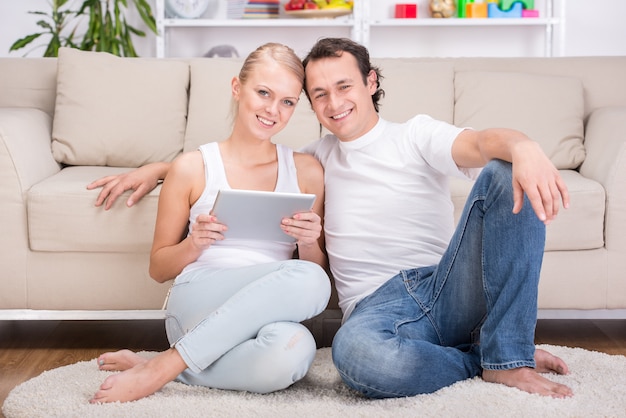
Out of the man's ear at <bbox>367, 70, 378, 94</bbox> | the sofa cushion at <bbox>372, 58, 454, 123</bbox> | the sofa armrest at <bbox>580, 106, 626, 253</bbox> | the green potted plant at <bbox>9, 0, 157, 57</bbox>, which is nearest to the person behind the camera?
the man's ear at <bbox>367, 70, 378, 94</bbox>

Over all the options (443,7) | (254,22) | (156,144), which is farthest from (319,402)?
(443,7)

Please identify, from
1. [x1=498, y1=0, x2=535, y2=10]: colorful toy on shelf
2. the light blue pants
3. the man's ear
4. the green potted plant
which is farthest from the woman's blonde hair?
[x1=498, y1=0, x2=535, y2=10]: colorful toy on shelf

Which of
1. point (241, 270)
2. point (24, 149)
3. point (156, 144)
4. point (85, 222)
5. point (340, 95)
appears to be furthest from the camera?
point (156, 144)

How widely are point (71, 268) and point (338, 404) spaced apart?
0.95 metres

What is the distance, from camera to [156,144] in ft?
8.70

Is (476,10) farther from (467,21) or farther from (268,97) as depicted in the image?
(268,97)

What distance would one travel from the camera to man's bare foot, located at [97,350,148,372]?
183 cm

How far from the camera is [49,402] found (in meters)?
1.64

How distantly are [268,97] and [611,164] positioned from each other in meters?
1.04

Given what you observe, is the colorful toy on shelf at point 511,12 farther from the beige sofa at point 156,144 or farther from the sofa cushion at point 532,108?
the sofa cushion at point 532,108

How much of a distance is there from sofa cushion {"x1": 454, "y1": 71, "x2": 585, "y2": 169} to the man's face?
2.99 ft

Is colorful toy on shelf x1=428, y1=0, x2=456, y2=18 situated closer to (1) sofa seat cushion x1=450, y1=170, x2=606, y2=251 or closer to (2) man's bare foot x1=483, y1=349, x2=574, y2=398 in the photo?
(1) sofa seat cushion x1=450, y1=170, x2=606, y2=251

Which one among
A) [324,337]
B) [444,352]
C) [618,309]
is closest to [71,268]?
[324,337]

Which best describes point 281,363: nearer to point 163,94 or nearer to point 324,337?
point 324,337
